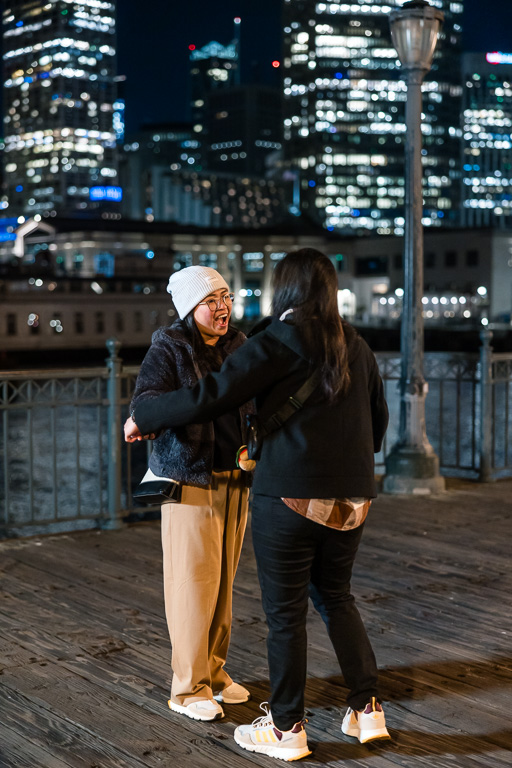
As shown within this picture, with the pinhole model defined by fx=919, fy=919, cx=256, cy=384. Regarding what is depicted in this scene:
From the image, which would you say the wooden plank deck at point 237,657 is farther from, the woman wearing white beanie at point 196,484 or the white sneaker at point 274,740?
the woman wearing white beanie at point 196,484

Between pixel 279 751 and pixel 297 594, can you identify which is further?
pixel 279 751

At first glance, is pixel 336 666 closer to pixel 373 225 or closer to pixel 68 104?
pixel 373 225

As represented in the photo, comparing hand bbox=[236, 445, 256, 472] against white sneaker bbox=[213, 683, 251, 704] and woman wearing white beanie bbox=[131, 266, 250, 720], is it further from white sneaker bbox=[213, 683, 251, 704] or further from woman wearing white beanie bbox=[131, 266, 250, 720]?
white sneaker bbox=[213, 683, 251, 704]

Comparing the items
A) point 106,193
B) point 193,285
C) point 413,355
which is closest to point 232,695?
point 193,285

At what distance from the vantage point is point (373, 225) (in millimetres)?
166750

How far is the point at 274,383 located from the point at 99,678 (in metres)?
1.89

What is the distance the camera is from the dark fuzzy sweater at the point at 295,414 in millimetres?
3139

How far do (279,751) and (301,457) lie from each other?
1.14 m

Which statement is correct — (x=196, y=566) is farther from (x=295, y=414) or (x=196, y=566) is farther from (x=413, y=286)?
(x=413, y=286)

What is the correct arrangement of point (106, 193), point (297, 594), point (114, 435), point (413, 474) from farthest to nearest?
1. point (106, 193)
2. point (413, 474)
3. point (114, 435)
4. point (297, 594)

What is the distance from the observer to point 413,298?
884 centimetres

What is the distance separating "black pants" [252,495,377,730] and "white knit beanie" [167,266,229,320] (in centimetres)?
87

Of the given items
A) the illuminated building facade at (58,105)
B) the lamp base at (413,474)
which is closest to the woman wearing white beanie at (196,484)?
the lamp base at (413,474)

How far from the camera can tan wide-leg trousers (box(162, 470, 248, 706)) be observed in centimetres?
368
